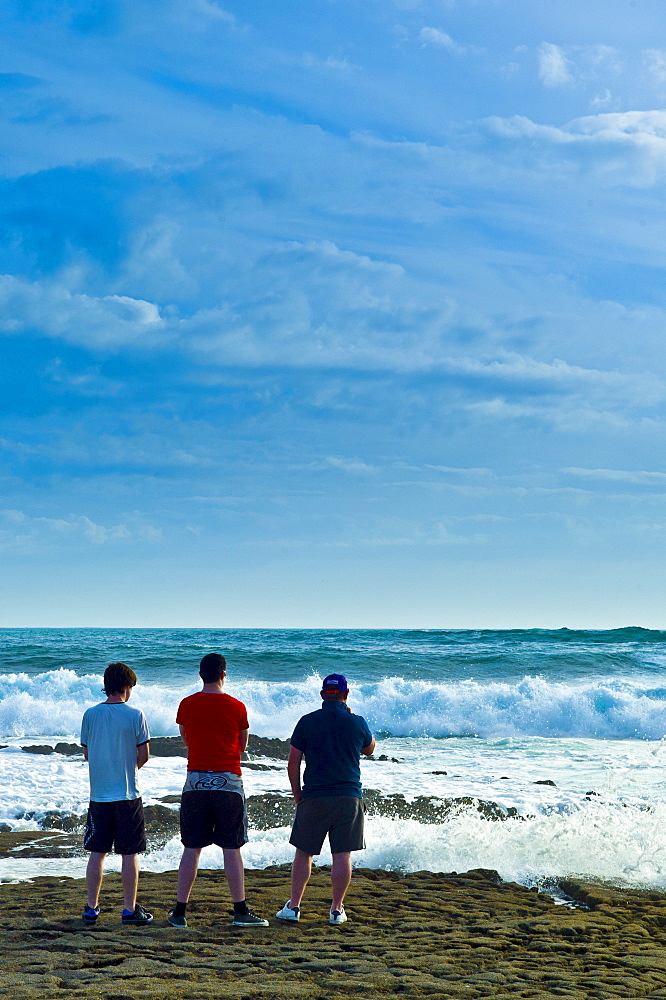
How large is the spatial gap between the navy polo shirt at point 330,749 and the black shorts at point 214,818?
0.54 metres

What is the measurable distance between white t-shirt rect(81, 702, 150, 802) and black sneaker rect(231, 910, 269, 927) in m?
1.20

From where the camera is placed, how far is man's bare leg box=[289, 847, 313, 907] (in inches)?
237

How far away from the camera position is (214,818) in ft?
18.7

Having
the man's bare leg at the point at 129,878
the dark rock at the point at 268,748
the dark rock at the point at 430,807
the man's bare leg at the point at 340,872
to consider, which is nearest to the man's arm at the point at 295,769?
the man's bare leg at the point at 340,872

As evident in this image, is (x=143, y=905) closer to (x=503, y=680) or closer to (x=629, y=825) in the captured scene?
(x=629, y=825)

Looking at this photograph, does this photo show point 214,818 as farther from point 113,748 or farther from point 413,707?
point 413,707

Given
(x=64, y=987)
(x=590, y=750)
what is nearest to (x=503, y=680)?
(x=590, y=750)

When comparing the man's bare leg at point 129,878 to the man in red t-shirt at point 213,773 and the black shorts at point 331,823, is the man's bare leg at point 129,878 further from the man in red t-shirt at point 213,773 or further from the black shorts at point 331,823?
the black shorts at point 331,823

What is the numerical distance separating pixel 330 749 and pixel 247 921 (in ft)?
4.68

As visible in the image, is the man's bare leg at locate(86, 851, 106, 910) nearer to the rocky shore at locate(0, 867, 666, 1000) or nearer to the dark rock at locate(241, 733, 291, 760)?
the rocky shore at locate(0, 867, 666, 1000)

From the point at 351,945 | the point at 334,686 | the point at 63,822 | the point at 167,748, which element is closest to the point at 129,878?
the point at 351,945

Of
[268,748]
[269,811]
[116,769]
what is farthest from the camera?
[268,748]

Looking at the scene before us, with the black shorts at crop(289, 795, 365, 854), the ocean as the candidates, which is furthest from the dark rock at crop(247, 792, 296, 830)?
the black shorts at crop(289, 795, 365, 854)

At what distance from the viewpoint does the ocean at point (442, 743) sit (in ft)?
27.9
